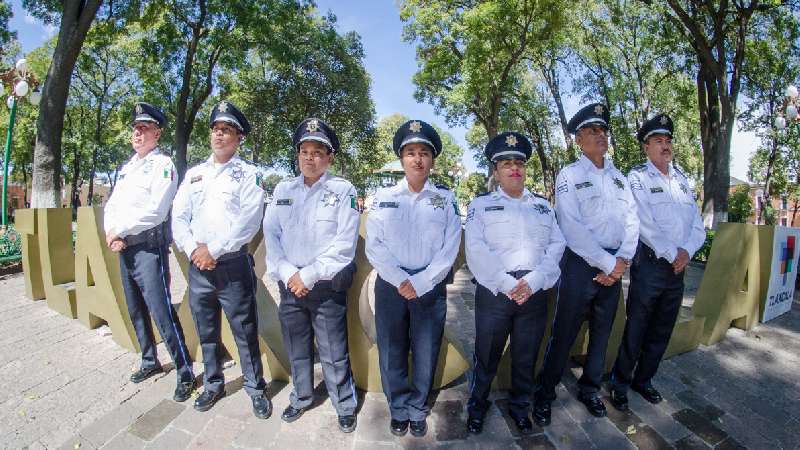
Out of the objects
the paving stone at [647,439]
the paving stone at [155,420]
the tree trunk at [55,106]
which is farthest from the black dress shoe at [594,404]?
the tree trunk at [55,106]

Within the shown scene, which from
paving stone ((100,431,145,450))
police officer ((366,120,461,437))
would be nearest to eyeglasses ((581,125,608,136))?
police officer ((366,120,461,437))

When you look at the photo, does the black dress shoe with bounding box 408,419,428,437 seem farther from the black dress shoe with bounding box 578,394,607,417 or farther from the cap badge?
the cap badge

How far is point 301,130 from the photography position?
2895 mm

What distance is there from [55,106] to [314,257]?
8666 millimetres

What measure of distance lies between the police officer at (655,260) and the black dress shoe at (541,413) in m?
0.64

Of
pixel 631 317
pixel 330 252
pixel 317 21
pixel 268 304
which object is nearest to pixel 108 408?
pixel 268 304

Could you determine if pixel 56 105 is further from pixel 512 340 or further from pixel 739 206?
pixel 739 206

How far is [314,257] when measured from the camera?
2.78m

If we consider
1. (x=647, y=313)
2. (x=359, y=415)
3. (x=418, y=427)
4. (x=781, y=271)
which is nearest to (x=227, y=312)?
(x=359, y=415)

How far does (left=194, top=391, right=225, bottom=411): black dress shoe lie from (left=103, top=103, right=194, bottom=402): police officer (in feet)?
0.67

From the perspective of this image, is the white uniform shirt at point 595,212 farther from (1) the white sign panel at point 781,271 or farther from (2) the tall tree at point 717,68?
(2) the tall tree at point 717,68

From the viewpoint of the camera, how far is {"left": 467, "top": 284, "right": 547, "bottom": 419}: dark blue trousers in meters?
2.64

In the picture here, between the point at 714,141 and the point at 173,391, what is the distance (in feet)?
53.0

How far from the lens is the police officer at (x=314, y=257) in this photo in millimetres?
2752
